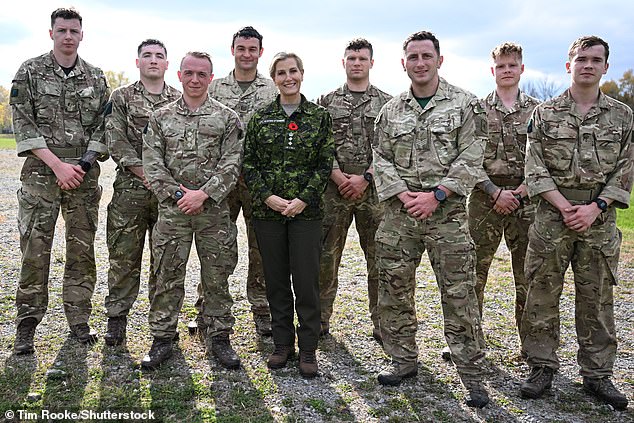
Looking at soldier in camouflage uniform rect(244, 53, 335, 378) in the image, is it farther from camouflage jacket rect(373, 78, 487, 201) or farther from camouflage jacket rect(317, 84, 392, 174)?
camouflage jacket rect(317, 84, 392, 174)

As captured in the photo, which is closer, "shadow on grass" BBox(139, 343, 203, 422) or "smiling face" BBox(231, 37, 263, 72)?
"shadow on grass" BBox(139, 343, 203, 422)

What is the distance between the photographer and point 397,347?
4832 mm

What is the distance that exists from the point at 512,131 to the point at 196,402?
3.51 m

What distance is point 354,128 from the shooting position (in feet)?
18.2

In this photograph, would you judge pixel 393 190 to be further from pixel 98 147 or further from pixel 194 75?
pixel 98 147

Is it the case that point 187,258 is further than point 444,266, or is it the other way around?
point 187,258

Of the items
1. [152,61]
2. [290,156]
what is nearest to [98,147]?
[152,61]

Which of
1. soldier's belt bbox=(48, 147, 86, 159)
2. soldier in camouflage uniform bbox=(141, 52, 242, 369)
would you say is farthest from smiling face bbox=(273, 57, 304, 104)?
soldier's belt bbox=(48, 147, 86, 159)

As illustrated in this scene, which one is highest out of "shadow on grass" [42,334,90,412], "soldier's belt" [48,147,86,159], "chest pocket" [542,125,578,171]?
"chest pocket" [542,125,578,171]

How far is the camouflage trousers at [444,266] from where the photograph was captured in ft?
14.6

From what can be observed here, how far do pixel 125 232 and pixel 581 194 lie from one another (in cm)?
392

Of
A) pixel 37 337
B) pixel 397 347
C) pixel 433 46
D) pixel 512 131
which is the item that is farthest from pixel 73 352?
pixel 512 131

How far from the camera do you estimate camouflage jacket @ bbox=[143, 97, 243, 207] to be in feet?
15.8

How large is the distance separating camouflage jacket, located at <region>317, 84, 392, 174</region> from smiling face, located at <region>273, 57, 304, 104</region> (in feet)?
2.71
